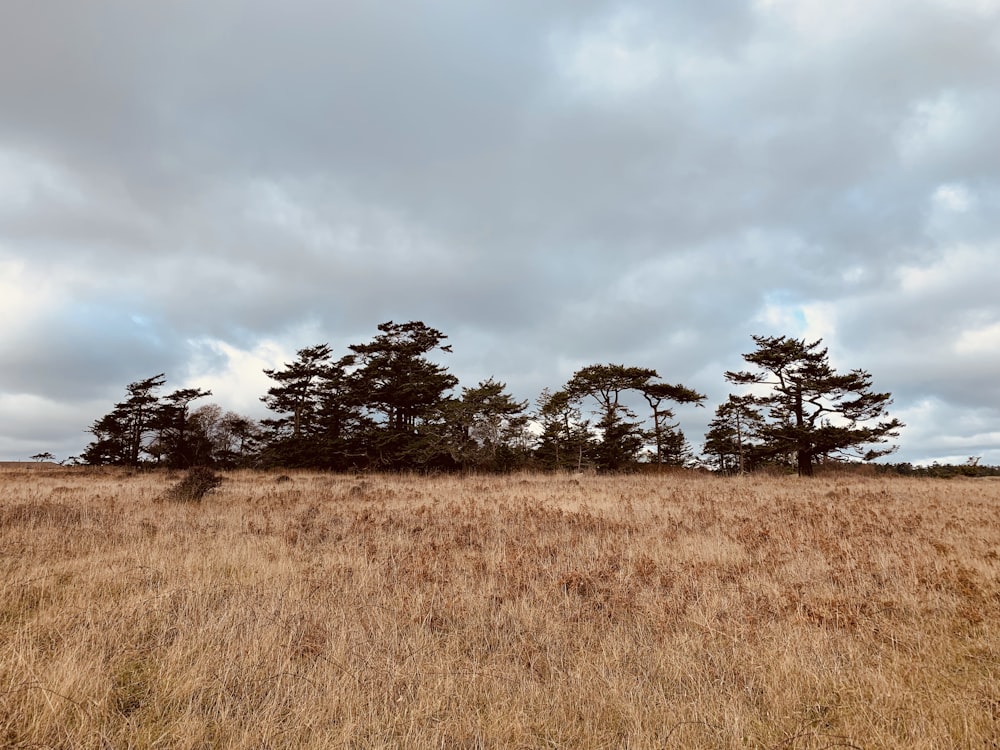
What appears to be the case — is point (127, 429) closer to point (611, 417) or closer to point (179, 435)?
point (179, 435)

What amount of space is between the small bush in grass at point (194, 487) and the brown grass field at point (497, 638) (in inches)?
173

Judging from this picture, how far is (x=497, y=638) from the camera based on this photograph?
4938 mm

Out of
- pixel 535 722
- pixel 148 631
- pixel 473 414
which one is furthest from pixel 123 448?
pixel 535 722

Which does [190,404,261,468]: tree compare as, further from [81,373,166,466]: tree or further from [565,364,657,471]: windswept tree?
[565,364,657,471]: windswept tree

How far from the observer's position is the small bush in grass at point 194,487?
14195mm

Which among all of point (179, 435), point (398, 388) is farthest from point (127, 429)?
point (398, 388)

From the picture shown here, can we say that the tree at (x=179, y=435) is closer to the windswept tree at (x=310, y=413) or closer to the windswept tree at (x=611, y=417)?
the windswept tree at (x=310, y=413)

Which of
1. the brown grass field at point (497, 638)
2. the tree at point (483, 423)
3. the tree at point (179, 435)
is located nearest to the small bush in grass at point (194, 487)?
the brown grass field at point (497, 638)

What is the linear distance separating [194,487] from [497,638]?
43.5ft

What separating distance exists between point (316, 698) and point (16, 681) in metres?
2.19

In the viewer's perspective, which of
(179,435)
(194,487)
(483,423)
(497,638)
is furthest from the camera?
(179,435)

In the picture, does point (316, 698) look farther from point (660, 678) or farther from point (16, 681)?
point (660, 678)

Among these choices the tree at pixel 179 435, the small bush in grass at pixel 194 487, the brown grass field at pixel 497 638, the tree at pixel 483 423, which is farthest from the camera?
the tree at pixel 179 435

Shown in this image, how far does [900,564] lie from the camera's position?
23.6 ft
